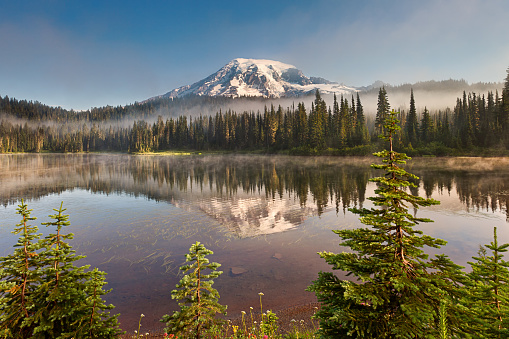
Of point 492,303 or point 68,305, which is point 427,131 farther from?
point 68,305

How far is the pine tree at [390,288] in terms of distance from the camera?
12.7 feet

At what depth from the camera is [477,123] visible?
395 feet

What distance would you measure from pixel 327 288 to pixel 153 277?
10.9m

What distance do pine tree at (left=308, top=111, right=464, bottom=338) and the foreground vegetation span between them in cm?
2

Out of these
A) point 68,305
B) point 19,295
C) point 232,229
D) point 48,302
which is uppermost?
point 19,295

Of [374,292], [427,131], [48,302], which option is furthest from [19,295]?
[427,131]

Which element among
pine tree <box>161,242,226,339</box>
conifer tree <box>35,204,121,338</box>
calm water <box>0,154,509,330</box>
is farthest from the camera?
calm water <box>0,154,509,330</box>

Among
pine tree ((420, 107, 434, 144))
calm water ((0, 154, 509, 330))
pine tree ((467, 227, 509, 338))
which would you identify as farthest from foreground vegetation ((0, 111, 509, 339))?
pine tree ((420, 107, 434, 144))

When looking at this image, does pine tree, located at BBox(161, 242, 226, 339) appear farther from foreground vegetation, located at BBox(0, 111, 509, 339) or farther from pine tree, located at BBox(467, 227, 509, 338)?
pine tree, located at BBox(467, 227, 509, 338)

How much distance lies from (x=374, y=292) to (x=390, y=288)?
0.36m

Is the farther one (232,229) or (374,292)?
(232,229)

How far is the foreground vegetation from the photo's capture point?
3.82m

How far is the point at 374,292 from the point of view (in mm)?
4289

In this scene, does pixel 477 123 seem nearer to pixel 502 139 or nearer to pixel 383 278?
pixel 502 139
